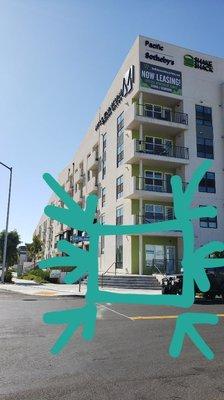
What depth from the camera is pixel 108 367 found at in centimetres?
660

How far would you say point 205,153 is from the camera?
38156 mm

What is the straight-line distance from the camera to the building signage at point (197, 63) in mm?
39250

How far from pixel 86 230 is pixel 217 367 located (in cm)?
590

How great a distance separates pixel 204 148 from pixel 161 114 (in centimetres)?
499

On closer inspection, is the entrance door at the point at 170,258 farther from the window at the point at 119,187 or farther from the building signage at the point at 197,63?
the building signage at the point at 197,63

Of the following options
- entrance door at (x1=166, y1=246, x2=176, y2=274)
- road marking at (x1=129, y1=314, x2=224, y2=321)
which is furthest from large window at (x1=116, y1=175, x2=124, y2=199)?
road marking at (x1=129, y1=314, x2=224, y2=321)

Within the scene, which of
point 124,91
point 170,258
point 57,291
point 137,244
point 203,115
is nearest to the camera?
point 57,291

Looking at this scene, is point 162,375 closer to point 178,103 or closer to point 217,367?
point 217,367

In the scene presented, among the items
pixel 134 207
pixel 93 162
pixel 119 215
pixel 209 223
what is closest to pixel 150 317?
pixel 134 207

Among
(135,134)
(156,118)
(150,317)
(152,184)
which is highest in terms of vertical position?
(156,118)

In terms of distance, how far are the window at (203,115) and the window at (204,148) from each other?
1.59m

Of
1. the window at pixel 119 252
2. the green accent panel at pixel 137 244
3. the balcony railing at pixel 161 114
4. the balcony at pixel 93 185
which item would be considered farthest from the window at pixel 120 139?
the green accent panel at pixel 137 244

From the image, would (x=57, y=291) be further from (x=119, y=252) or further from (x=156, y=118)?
(x=156, y=118)
